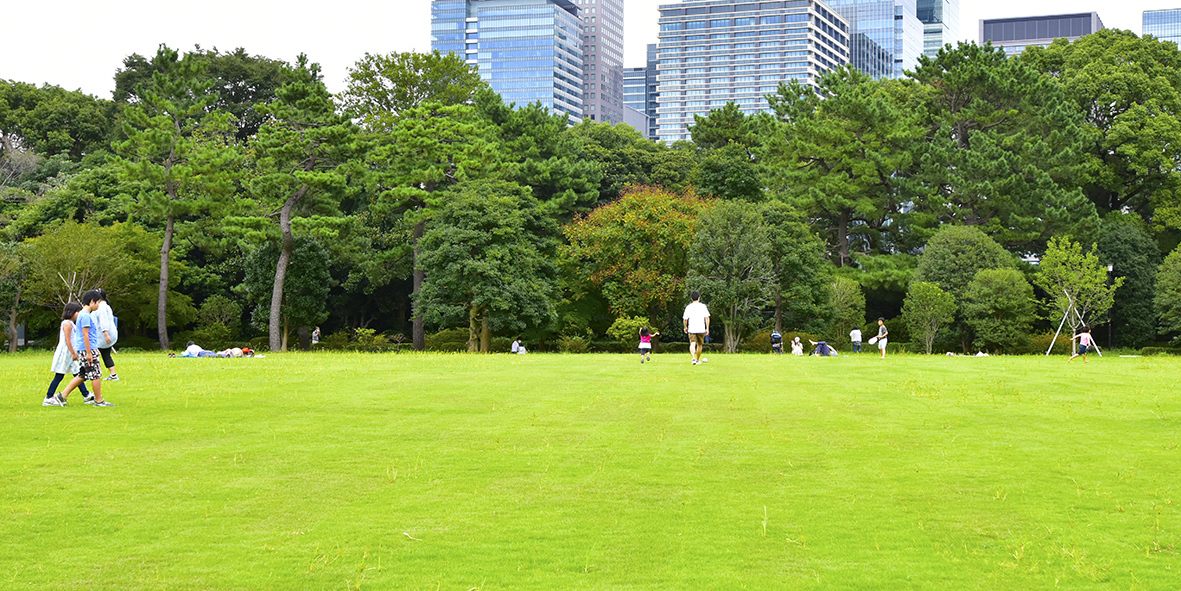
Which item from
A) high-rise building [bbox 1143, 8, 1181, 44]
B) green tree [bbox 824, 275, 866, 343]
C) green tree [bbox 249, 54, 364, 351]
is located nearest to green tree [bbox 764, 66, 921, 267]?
green tree [bbox 824, 275, 866, 343]

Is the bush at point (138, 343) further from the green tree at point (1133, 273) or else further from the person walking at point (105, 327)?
the green tree at point (1133, 273)

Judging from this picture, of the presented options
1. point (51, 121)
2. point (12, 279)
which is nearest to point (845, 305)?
point (12, 279)

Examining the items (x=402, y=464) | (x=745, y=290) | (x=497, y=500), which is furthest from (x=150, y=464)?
(x=745, y=290)

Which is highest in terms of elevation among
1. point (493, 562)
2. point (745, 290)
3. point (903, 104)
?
point (903, 104)

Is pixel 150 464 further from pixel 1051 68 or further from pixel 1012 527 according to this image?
pixel 1051 68

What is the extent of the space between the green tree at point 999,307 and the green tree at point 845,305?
5.44 metres

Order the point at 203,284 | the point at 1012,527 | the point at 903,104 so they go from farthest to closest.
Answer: the point at 903,104 < the point at 203,284 < the point at 1012,527

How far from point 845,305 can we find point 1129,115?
19409 millimetres

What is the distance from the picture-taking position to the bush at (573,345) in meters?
43.3

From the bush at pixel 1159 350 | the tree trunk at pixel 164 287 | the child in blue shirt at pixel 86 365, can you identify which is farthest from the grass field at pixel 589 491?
the bush at pixel 1159 350

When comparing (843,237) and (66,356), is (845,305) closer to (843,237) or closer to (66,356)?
(843,237)

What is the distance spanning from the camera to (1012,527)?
708cm

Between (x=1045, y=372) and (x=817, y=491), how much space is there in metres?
14.0

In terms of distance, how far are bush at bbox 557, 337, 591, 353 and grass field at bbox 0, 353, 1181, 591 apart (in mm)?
28396
